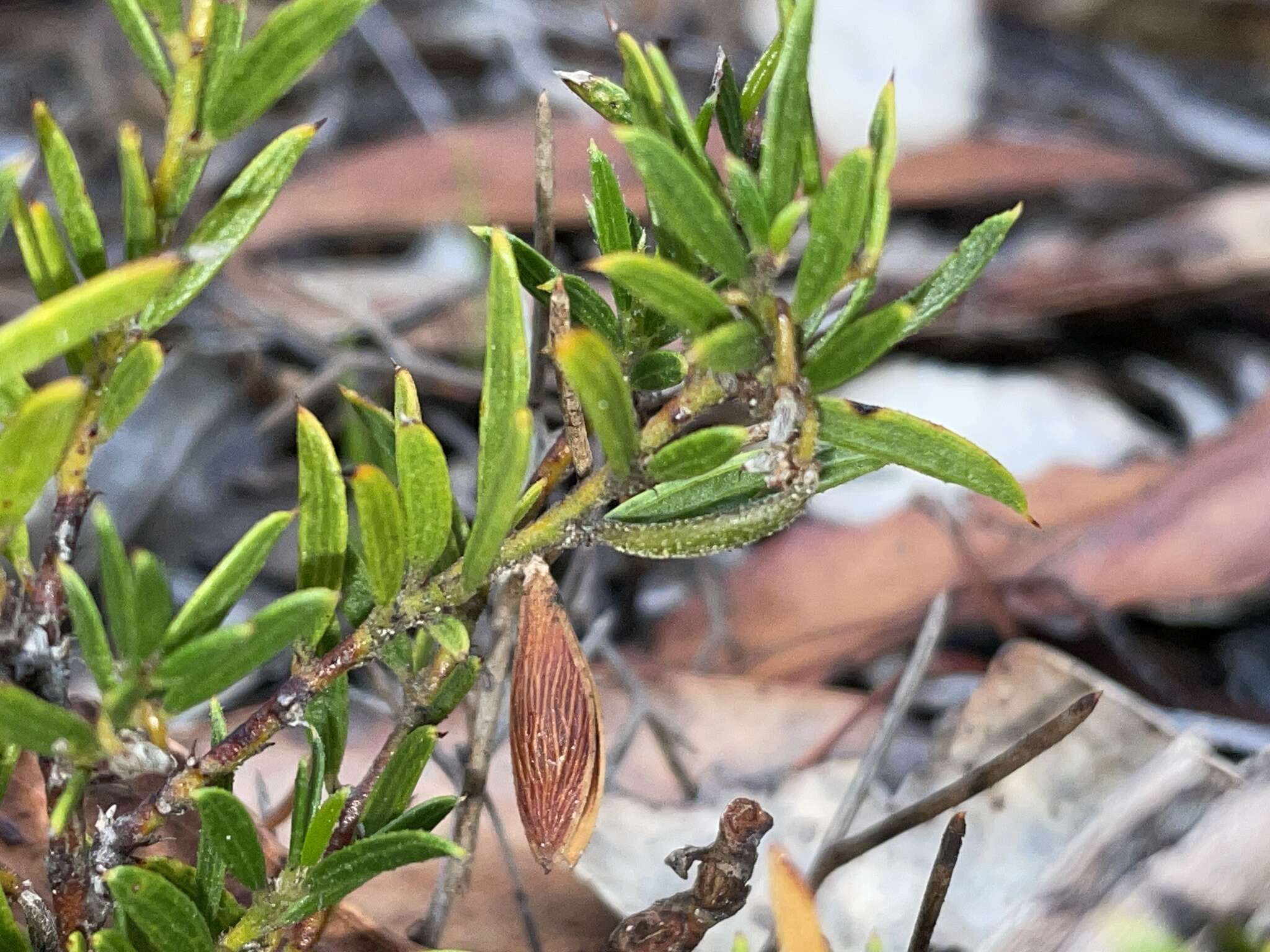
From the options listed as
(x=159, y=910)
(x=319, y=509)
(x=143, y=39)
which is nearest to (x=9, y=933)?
(x=159, y=910)

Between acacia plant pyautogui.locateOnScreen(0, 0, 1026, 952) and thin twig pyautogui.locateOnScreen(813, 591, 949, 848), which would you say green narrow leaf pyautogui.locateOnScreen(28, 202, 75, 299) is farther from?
thin twig pyautogui.locateOnScreen(813, 591, 949, 848)

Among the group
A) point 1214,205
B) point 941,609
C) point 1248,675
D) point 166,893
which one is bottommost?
point 1248,675

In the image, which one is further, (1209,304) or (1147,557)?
(1209,304)

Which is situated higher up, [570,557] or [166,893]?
[166,893]

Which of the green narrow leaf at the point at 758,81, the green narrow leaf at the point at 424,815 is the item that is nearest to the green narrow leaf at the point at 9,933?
the green narrow leaf at the point at 424,815

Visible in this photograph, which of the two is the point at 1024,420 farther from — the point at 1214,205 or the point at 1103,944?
the point at 1103,944

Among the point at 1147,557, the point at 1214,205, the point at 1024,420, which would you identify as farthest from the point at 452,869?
the point at 1214,205

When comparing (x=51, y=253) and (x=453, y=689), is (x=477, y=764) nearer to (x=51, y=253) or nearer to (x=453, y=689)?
(x=453, y=689)

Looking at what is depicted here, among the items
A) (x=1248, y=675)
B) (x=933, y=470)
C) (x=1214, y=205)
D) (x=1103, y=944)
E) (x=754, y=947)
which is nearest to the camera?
(x=933, y=470)

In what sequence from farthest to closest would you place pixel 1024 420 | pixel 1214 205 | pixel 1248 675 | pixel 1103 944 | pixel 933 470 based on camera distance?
pixel 1214 205 → pixel 1024 420 → pixel 1248 675 → pixel 1103 944 → pixel 933 470
